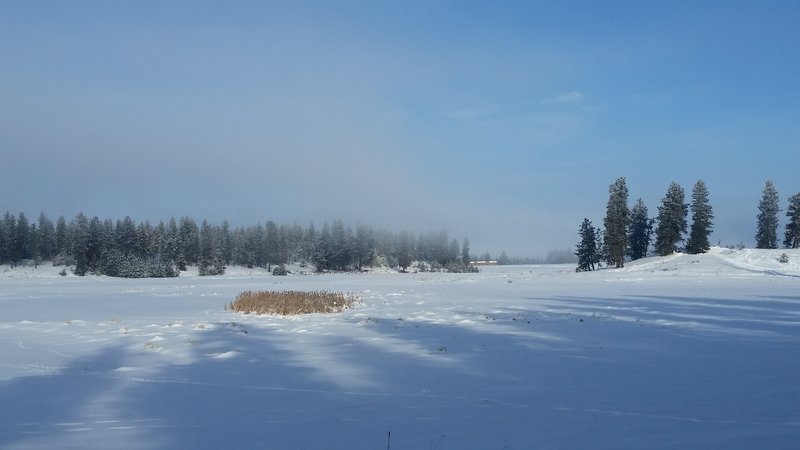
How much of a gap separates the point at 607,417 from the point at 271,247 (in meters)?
128

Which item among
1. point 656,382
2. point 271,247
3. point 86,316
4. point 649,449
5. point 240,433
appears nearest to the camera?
point 649,449

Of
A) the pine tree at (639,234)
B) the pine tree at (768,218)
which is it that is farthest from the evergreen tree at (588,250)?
the pine tree at (768,218)

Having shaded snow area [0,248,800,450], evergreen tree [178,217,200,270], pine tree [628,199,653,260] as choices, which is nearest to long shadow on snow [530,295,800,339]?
shaded snow area [0,248,800,450]

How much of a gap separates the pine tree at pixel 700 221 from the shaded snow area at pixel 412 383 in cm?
5866

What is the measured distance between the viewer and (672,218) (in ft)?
244

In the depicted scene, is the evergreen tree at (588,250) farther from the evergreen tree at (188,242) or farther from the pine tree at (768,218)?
the evergreen tree at (188,242)

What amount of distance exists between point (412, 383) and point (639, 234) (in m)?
86.1

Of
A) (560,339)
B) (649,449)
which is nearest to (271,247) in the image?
(560,339)

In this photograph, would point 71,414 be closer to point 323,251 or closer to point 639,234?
point 639,234

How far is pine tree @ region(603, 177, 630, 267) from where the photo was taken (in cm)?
7488

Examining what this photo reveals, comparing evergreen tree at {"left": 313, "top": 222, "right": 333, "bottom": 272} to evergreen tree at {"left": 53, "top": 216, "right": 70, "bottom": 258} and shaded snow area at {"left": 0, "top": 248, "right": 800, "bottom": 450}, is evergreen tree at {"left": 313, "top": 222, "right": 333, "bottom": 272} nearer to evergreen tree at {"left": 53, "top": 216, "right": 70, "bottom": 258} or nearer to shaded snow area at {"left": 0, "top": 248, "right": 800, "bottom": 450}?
evergreen tree at {"left": 53, "top": 216, "right": 70, "bottom": 258}

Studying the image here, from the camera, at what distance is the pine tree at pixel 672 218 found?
74125 mm

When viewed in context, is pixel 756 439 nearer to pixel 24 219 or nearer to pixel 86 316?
pixel 86 316

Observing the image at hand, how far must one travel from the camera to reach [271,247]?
432ft
